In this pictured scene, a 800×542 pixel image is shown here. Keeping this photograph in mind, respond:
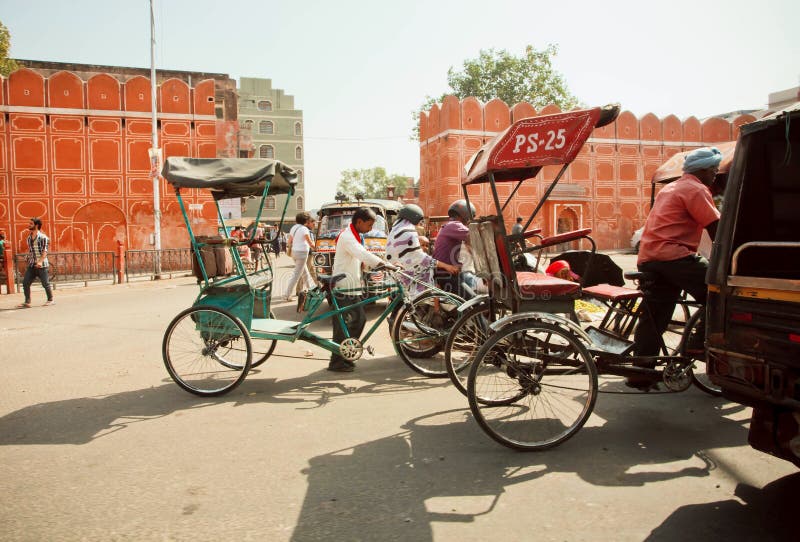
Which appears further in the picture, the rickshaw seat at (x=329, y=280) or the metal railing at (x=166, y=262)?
the metal railing at (x=166, y=262)

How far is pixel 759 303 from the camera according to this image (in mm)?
2916

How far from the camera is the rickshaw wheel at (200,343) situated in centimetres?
Answer: 509

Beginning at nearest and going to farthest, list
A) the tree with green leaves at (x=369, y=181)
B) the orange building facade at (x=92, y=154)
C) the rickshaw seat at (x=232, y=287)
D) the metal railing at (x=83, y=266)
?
the rickshaw seat at (x=232, y=287) < the metal railing at (x=83, y=266) < the orange building facade at (x=92, y=154) < the tree with green leaves at (x=369, y=181)

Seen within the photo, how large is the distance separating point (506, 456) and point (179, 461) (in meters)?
2.13

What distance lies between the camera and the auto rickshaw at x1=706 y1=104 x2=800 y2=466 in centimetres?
275

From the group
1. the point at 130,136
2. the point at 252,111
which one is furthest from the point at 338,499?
the point at 252,111

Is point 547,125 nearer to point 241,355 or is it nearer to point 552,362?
point 552,362

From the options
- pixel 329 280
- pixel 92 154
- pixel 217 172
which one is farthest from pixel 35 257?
pixel 92 154

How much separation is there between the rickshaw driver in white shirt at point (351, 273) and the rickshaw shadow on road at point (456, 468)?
1.61 metres

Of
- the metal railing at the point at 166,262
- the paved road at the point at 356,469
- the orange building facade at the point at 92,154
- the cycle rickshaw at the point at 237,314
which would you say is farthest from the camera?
the orange building facade at the point at 92,154

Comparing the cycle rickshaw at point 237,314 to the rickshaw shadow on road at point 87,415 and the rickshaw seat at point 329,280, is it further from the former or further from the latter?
the rickshaw shadow on road at point 87,415

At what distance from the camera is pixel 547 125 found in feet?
13.5

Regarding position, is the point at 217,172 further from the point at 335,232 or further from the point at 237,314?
the point at 335,232

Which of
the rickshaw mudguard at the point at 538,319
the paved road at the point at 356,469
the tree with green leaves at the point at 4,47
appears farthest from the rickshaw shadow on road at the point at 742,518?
the tree with green leaves at the point at 4,47
